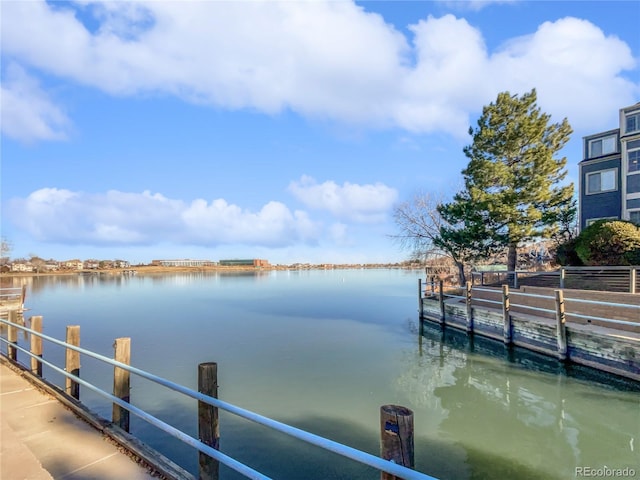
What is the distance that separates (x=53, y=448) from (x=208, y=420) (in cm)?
201

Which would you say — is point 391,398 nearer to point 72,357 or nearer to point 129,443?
point 129,443

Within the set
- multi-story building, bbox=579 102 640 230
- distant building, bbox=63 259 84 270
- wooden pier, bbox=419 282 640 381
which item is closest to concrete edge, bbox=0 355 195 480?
wooden pier, bbox=419 282 640 381

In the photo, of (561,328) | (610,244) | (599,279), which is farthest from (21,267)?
(610,244)

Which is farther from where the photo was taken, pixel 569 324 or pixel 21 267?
pixel 21 267

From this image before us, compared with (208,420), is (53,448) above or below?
below

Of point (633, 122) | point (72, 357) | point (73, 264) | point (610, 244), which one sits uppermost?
point (633, 122)

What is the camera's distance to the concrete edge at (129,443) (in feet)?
10.5

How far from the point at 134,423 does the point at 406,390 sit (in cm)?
588

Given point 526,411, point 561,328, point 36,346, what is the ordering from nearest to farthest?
point 36,346 < point 526,411 < point 561,328

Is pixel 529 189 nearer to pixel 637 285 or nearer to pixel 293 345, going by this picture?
pixel 637 285

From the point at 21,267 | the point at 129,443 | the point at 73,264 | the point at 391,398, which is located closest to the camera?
the point at 129,443

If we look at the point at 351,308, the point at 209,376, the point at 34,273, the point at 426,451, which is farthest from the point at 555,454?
the point at 34,273

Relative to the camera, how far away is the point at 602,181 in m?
20.7

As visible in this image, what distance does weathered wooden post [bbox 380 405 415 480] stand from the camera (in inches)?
75.5
